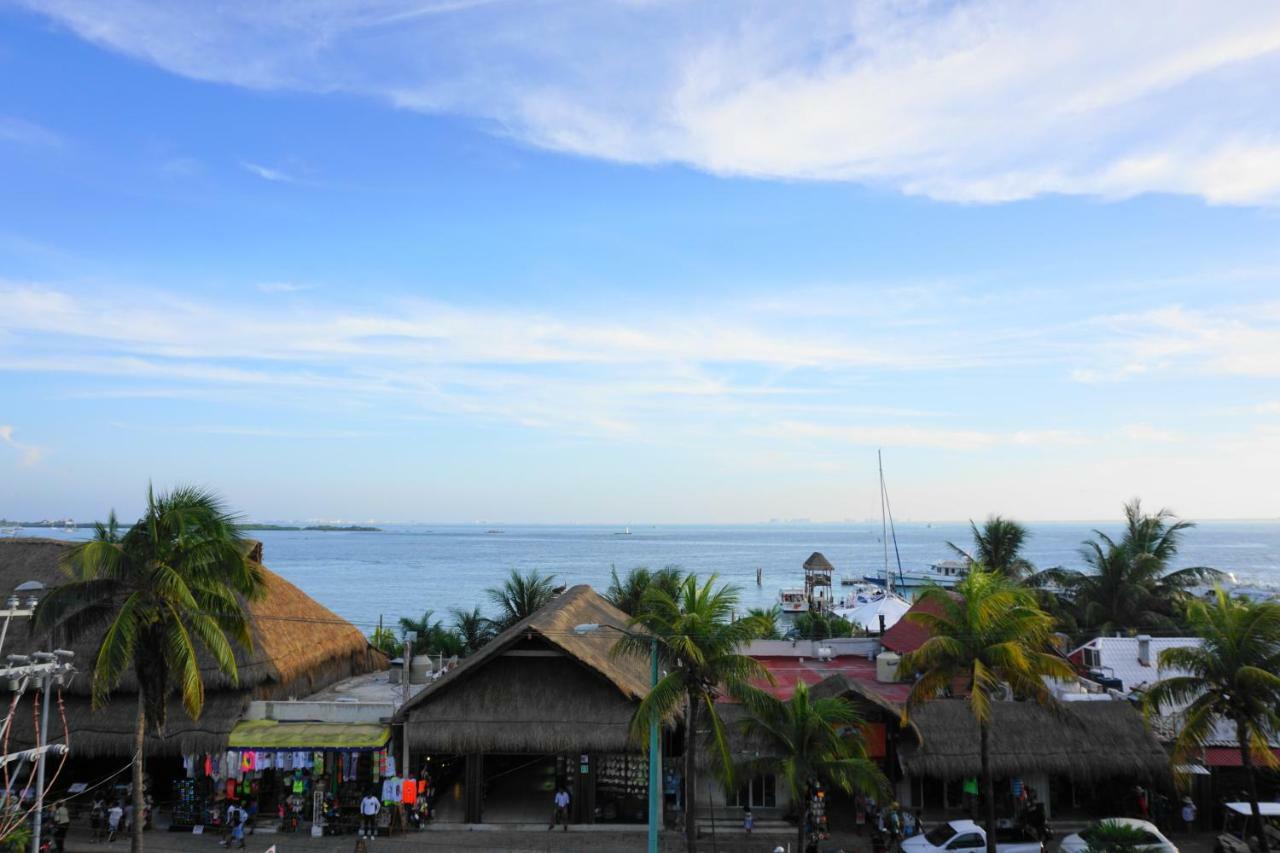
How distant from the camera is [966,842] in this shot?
22406mm

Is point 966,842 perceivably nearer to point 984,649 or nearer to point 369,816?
point 984,649

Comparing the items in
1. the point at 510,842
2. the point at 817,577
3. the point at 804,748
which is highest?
the point at 804,748

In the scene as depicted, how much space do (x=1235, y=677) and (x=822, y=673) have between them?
13164 millimetres

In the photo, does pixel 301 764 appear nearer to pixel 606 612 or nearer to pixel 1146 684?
pixel 606 612

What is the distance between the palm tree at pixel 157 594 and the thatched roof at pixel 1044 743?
1832 centimetres

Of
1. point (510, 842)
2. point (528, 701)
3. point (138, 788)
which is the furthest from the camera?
point (528, 701)

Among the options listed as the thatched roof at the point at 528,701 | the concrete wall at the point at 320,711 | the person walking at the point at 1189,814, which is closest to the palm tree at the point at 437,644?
the concrete wall at the point at 320,711

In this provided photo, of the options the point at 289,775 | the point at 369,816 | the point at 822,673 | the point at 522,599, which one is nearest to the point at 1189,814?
the point at 822,673

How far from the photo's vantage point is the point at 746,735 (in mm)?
23688

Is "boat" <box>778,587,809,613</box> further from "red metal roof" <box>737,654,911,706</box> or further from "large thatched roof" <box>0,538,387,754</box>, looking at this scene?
"large thatched roof" <box>0,538,387,754</box>

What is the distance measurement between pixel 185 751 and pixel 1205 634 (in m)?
26.6

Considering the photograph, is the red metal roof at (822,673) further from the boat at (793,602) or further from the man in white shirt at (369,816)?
the boat at (793,602)

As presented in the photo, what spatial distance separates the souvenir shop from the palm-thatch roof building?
4.94ft

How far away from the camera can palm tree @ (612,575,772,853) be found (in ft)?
68.0
